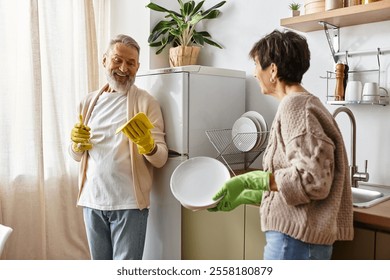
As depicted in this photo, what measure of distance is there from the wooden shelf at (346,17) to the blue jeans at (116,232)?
1216mm

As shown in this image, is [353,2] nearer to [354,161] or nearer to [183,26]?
[354,161]

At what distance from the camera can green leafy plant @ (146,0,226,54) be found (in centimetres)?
250

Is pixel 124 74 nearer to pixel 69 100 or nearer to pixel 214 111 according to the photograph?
pixel 214 111

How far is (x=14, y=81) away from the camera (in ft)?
7.89

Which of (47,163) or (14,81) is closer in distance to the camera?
(14,81)

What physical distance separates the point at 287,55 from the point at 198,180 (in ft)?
2.07

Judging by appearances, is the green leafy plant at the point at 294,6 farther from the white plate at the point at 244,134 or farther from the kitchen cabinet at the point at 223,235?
the kitchen cabinet at the point at 223,235

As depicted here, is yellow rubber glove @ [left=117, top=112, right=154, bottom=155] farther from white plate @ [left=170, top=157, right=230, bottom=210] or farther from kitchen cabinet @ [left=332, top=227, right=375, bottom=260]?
kitchen cabinet @ [left=332, top=227, right=375, bottom=260]

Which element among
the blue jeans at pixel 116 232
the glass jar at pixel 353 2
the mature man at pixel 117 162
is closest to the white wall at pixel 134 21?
the mature man at pixel 117 162

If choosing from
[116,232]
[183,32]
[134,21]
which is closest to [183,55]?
[183,32]

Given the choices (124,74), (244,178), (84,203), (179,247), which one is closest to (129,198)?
(84,203)

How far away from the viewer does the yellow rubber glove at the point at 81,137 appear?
1.87 m

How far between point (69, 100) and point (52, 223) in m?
0.82

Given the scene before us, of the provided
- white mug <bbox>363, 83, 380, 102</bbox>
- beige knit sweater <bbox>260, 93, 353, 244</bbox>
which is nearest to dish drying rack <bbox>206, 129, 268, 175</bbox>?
white mug <bbox>363, 83, 380, 102</bbox>
